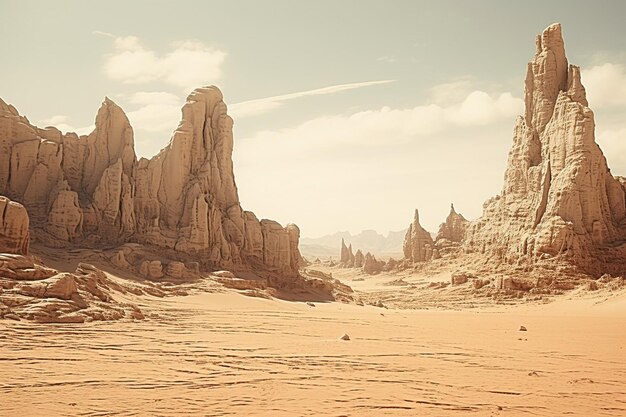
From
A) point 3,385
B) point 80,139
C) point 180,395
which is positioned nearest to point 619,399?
point 180,395

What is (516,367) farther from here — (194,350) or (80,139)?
(80,139)

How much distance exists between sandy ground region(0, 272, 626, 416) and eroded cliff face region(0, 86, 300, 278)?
46.2 ft

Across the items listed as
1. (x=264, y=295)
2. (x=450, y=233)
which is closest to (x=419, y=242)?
(x=450, y=233)

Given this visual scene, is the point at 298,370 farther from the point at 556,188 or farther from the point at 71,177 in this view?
the point at 556,188

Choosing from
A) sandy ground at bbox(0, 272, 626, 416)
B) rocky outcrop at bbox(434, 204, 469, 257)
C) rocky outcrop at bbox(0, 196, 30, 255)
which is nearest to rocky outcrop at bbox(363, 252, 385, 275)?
rocky outcrop at bbox(434, 204, 469, 257)

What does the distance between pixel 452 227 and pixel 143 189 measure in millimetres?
43613

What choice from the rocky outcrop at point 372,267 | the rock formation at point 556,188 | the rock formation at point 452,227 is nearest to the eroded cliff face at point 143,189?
the rock formation at point 556,188

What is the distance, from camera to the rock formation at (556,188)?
36.7 metres

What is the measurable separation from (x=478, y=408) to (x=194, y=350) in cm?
744

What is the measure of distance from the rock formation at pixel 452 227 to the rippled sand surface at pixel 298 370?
45563 mm

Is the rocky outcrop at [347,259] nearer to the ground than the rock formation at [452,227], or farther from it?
nearer to the ground

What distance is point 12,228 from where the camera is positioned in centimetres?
2045

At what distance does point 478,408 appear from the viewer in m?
8.35

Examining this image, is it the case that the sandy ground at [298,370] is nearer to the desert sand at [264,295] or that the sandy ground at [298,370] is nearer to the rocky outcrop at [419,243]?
the desert sand at [264,295]
